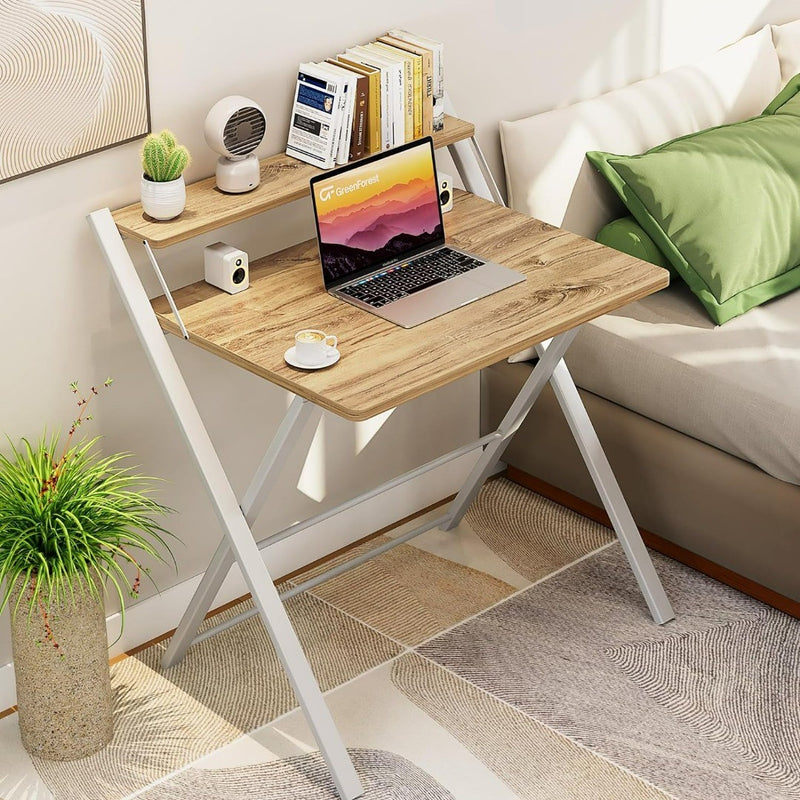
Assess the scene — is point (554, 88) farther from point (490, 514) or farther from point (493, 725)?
point (493, 725)

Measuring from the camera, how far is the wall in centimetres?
230

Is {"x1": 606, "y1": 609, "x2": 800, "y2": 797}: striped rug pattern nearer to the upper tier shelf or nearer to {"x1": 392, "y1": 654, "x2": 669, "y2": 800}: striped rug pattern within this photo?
{"x1": 392, "y1": 654, "x2": 669, "y2": 800}: striped rug pattern

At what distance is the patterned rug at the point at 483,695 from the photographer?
93.4 inches

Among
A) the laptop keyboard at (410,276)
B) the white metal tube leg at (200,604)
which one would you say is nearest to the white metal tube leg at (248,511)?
the white metal tube leg at (200,604)

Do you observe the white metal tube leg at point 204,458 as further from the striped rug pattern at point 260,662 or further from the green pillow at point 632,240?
the green pillow at point 632,240

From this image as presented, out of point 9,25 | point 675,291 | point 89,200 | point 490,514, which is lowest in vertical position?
point 490,514

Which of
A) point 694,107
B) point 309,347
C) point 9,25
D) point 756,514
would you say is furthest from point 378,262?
point 694,107

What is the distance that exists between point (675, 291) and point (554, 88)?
559 mm

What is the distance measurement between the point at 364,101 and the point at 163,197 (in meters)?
0.47

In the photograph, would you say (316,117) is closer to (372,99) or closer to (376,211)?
(372,99)

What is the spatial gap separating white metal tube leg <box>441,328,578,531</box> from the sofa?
0.20m

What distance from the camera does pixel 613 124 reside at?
3051mm

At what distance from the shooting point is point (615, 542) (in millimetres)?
3064

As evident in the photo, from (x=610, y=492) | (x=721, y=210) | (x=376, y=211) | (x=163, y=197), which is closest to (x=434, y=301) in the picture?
(x=376, y=211)
